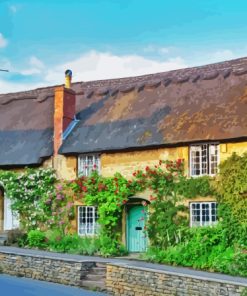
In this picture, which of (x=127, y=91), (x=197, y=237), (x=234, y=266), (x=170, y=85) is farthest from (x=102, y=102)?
(x=234, y=266)

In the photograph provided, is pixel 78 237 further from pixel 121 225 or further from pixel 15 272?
pixel 15 272

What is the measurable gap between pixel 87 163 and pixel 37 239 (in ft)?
12.2

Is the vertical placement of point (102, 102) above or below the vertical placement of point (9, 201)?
above

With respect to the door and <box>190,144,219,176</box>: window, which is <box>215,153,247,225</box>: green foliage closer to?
<box>190,144,219,176</box>: window

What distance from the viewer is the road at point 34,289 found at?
54.2ft

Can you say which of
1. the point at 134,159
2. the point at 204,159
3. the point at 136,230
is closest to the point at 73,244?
the point at 136,230

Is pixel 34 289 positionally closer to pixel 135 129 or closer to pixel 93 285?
pixel 93 285

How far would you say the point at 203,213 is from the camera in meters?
21.0

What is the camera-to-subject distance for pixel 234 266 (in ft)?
58.3

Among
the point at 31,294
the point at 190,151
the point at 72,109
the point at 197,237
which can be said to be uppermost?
the point at 72,109

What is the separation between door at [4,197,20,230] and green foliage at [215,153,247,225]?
1010cm

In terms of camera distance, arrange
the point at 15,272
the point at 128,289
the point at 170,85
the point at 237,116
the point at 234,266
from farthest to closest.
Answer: the point at 170,85 < the point at 237,116 < the point at 15,272 < the point at 234,266 < the point at 128,289

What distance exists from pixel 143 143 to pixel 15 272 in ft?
22.4

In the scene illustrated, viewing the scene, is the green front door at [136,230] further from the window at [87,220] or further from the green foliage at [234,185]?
the green foliage at [234,185]
